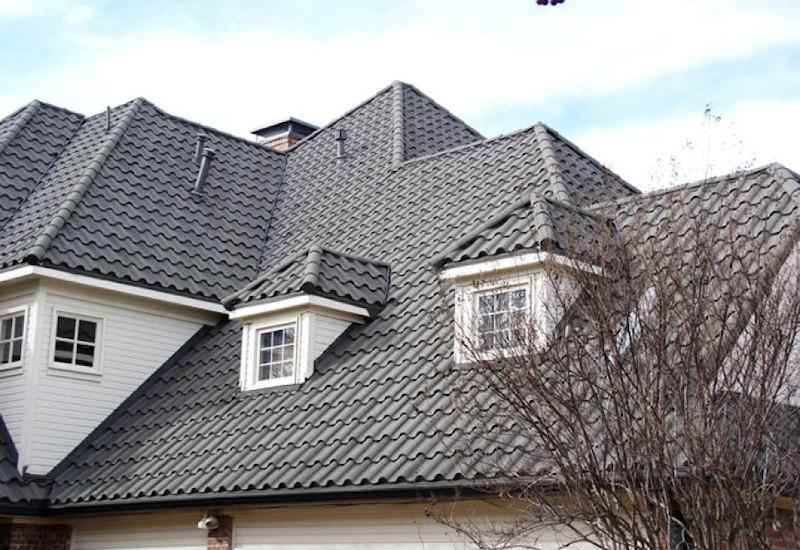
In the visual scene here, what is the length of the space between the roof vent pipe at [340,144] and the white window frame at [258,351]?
6808mm

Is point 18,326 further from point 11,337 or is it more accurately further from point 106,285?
point 106,285

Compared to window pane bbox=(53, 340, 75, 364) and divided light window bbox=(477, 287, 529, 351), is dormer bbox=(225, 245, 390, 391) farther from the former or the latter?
divided light window bbox=(477, 287, 529, 351)

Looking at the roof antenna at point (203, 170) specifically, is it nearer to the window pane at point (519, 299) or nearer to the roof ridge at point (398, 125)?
the roof ridge at point (398, 125)

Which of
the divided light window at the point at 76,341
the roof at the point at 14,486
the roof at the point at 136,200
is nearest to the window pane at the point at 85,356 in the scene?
the divided light window at the point at 76,341

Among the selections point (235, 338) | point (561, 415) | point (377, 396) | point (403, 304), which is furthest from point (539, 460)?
point (235, 338)

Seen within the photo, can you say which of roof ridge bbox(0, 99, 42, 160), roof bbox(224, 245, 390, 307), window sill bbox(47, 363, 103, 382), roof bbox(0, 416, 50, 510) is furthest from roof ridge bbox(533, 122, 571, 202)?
roof ridge bbox(0, 99, 42, 160)

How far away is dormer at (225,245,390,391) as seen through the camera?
55.5 feet

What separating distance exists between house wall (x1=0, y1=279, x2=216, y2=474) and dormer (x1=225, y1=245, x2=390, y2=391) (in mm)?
2030

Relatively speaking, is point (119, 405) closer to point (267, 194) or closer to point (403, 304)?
point (403, 304)

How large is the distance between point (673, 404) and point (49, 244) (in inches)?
475

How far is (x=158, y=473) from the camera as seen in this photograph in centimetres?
1612

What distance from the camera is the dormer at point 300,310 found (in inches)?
666

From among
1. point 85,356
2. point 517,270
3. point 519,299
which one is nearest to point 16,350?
point 85,356

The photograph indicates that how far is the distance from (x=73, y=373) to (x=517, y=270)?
25.2 feet
